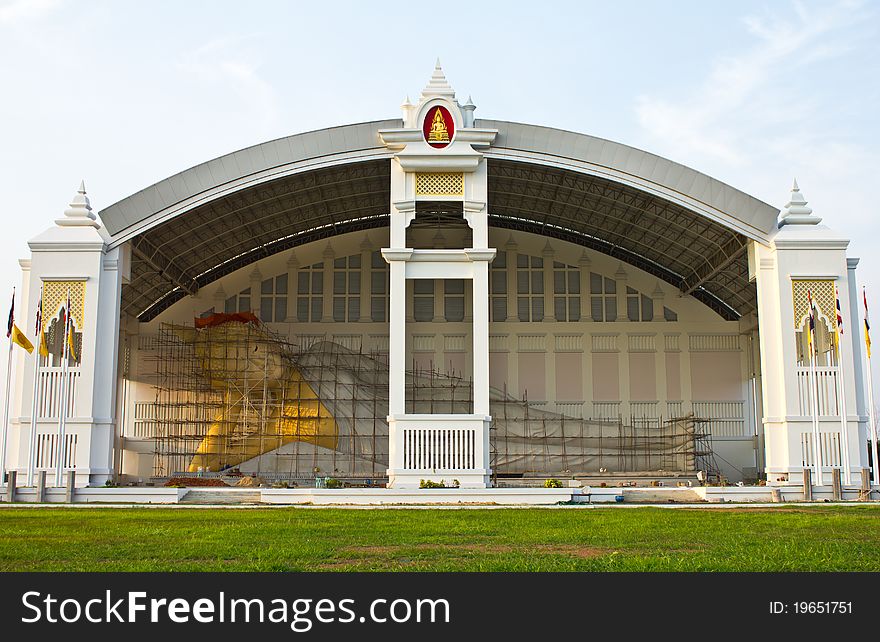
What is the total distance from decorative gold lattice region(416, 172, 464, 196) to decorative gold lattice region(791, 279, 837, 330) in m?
9.45

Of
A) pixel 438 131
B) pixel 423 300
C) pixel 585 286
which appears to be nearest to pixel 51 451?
pixel 438 131

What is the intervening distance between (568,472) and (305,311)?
11.8 meters

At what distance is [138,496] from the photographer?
23812 mm

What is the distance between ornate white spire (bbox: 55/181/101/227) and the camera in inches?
1051

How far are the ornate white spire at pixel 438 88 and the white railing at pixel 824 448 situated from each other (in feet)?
43.0

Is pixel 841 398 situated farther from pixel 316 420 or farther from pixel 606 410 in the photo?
pixel 316 420

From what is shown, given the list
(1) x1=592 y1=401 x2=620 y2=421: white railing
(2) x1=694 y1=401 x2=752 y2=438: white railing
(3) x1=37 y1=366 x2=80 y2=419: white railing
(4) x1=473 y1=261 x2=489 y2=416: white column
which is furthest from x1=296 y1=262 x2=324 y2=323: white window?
(2) x1=694 y1=401 x2=752 y2=438: white railing

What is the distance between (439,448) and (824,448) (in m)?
10.1

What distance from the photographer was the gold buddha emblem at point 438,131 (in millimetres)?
26672

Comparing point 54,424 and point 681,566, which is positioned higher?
point 54,424

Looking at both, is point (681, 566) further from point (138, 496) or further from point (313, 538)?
point (138, 496)

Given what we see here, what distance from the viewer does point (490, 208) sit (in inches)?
1404

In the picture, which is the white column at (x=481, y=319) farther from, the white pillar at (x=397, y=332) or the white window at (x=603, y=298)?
the white window at (x=603, y=298)
